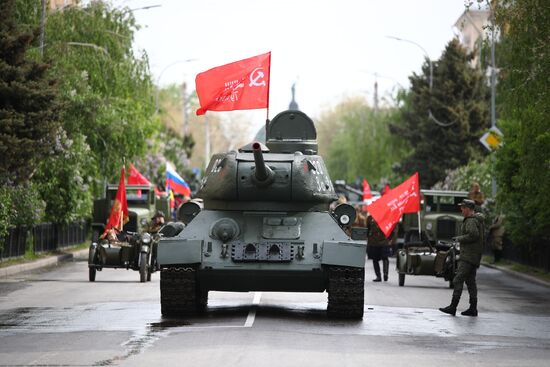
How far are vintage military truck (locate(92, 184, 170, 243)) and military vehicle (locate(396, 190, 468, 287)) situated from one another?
7605 mm

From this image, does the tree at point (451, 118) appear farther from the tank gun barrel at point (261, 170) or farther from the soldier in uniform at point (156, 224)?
the tank gun barrel at point (261, 170)

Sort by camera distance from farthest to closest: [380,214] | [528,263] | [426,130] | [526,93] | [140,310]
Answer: [426,130] < [528,263] < [380,214] < [526,93] < [140,310]

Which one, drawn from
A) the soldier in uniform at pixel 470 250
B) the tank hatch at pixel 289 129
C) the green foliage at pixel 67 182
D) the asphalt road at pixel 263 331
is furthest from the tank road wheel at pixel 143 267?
the green foliage at pixel 67 182

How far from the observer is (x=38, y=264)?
36281 mm

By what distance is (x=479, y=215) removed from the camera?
20.9 m

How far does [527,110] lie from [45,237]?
1783cm

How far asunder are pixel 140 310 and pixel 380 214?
10.4m

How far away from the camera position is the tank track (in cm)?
1906

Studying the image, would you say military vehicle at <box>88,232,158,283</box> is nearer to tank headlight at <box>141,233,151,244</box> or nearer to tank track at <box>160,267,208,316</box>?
tank headlight at <box>141,233,151,244</box>

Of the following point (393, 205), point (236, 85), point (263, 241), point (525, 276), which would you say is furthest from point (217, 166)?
point (525, 276)

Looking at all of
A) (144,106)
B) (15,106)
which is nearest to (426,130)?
(144,106)

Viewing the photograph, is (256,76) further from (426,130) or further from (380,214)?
(426,130)

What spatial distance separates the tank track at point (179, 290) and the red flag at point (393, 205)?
437 inches

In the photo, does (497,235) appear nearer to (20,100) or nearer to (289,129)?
(20,100)
